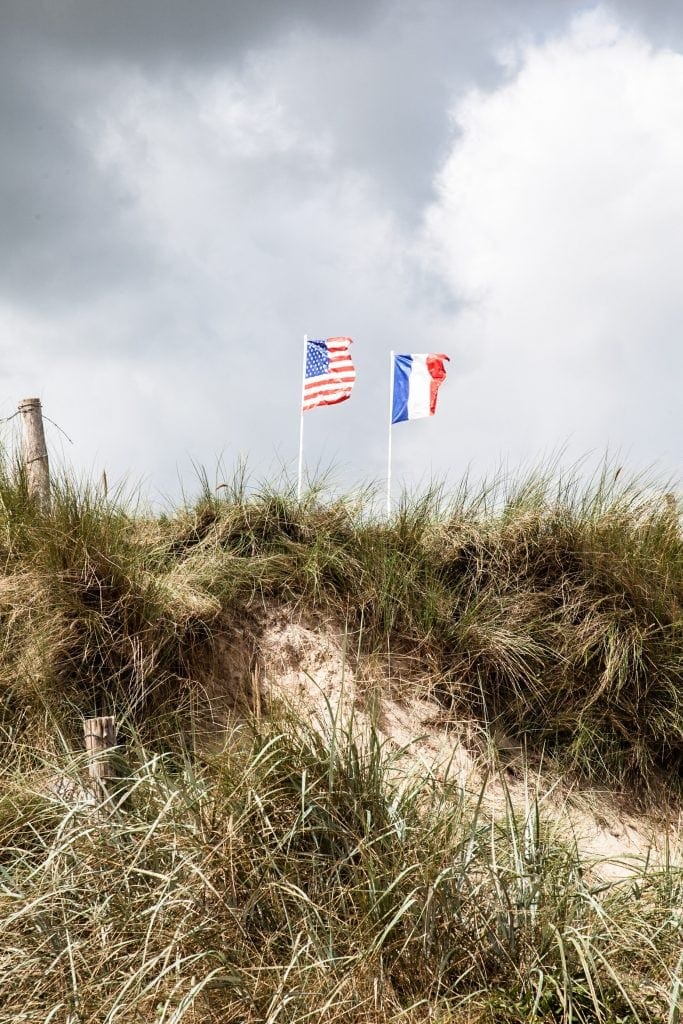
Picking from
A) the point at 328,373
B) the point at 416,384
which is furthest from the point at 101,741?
the point at 416,384

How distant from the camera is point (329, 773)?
13.4 ft

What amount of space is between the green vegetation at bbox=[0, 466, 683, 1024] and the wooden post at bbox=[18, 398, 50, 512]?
0.28 metres

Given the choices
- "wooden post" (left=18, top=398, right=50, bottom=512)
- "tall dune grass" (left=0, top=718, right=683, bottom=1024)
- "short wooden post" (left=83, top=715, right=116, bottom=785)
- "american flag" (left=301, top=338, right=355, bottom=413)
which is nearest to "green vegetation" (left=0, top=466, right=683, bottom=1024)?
"tall dune grass" (left=0, top=718, right=683, bottom=1024)

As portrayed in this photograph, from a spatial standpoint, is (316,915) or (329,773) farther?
(329,773)

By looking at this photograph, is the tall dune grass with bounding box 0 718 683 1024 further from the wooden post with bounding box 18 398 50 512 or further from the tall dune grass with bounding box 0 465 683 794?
the wooden post with bounding box 18 398 50 512

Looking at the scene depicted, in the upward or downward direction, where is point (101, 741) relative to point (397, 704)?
upward

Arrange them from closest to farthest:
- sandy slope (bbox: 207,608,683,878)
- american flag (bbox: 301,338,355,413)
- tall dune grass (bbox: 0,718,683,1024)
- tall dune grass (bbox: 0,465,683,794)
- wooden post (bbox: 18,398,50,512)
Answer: tall dune grass (bbox: 0,718,683,1024), tall dune grass (bbox: 0,465,683,794), sandy slope (bbox: 207,608,683,878), wooden post (bbox: 18,398,50,512), american flag (bbox: 301,338,355,413)

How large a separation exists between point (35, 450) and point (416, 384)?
32.5 ft

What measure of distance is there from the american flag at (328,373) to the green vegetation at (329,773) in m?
7.77

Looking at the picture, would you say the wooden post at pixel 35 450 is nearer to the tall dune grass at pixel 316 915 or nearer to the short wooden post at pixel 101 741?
the short wooden post at pixel 101 741

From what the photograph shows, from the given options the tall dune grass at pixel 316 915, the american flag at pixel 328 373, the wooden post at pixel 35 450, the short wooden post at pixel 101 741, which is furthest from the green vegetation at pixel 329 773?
the american flag at pixel 328 373

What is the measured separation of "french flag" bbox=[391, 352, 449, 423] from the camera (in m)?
17.0

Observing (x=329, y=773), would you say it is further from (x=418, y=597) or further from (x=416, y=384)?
(x=416, y=384)

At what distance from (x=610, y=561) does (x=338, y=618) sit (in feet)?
8.35
